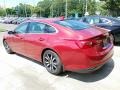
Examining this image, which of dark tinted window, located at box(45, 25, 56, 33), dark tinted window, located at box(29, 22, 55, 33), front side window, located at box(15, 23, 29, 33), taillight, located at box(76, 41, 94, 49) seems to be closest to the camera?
taillight, located at box(76, 41, 94, 49)

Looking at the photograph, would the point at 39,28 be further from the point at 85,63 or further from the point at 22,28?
the point at 85,63

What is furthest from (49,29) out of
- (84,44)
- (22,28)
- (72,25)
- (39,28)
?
(22,28)

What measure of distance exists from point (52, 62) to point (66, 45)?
835mm

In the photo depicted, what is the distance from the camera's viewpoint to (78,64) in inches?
195

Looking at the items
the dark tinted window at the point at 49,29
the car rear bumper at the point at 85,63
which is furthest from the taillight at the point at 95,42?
the dark tinted window at the point at 49,29

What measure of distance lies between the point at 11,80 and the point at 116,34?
18.1 feet

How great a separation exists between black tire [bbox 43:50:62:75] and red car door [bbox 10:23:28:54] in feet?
4.39

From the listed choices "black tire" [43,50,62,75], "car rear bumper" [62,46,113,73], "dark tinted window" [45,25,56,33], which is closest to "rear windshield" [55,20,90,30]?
"dark tinted window" [45,25,56,33]

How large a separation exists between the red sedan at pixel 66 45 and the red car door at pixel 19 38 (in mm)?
215

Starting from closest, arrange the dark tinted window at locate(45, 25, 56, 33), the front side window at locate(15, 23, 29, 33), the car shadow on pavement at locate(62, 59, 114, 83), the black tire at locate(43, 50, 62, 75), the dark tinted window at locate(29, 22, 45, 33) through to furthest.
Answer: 1. the car shadow on pavement at locate(62, 59, 114, 83)
2. the black tire at locate(43, 50, 62, 75)
3. the dark tinted window at locate(45, 25, 56, 33)
4. the dark tinted window at locate(29, 22, 45, 33)
5. the front side window at locate(15, 23, 29, 33)

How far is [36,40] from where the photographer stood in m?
5.99

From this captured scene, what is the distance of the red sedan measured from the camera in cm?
488

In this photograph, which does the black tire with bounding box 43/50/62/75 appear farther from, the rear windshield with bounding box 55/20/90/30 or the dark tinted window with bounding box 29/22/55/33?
the rear windshield with bounding box 55/20/90/30

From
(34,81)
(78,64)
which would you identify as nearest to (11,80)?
(34,81)
